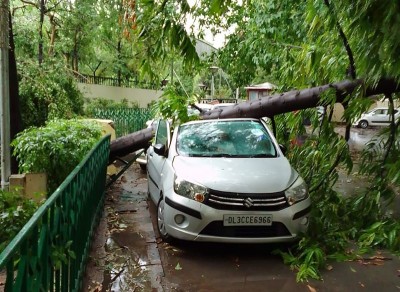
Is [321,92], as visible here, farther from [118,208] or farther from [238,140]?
[118,208]

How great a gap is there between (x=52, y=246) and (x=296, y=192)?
2962 mm

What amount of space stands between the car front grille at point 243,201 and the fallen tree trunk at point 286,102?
5.81 feet

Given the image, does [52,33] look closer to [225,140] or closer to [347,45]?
[225,140]

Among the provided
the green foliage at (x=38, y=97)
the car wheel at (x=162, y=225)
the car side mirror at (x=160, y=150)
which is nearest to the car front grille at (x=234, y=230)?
the car wheel at (x=162, y=225)

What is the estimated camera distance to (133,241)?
4.88 meters

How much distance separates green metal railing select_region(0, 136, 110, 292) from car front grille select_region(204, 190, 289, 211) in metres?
1.38

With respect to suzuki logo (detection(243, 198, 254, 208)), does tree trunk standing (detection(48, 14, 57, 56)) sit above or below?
above

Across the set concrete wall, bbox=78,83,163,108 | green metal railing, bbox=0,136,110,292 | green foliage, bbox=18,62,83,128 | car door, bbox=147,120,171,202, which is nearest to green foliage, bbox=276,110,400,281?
car door, bbox=147,120,171,202

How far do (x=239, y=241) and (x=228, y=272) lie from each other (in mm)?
346

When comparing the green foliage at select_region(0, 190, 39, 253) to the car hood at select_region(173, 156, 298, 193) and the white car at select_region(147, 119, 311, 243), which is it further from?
the car hood at select_region(173, 156, 298, 193)

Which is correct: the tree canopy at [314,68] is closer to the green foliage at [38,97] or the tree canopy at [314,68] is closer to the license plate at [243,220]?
the green foliage at [38,97]

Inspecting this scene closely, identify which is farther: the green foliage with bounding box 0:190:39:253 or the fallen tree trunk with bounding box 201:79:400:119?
the fallen tree trunk with bounding box 201:79:400:119

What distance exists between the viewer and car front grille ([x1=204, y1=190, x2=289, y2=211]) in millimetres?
4148

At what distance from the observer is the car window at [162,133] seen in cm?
605
